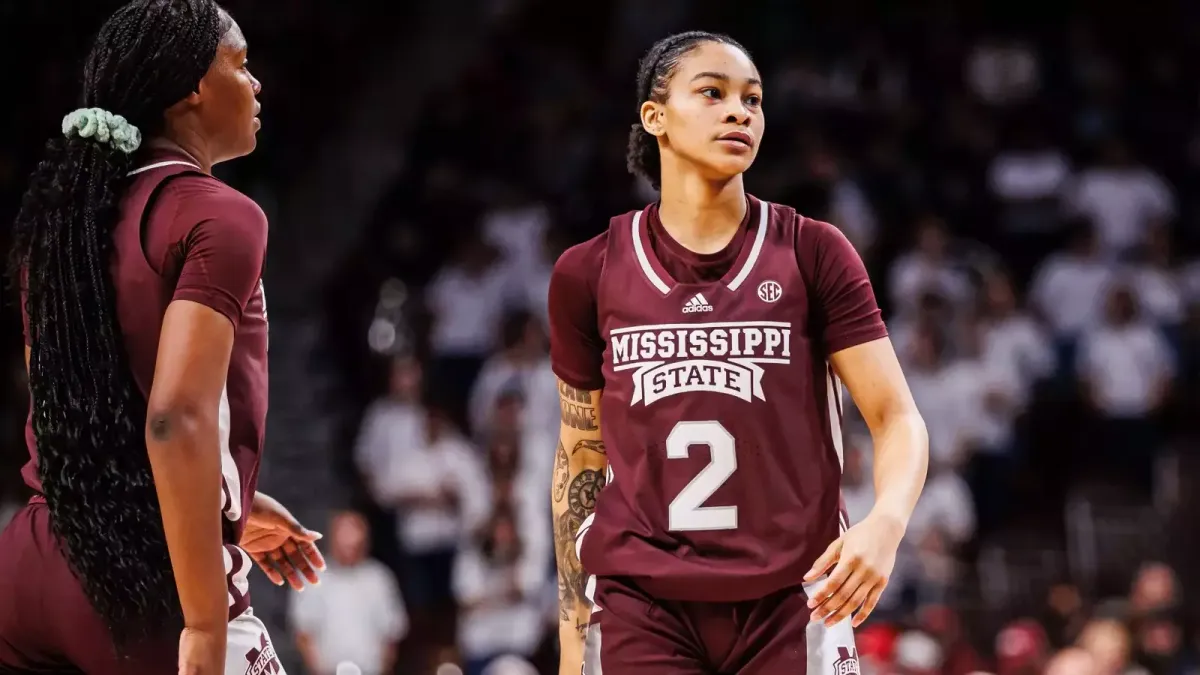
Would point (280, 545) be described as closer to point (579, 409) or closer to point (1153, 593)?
point (579, 409)

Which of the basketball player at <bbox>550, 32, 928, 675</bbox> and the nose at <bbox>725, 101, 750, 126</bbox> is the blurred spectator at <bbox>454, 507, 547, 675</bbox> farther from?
the nose at <bbox>725, 101, 750, 126</bbox>

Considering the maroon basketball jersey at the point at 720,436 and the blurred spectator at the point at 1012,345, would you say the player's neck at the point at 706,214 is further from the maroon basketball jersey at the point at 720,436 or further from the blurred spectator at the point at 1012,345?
the blurred spectator at the point at 1012,345

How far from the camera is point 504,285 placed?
1226 cm

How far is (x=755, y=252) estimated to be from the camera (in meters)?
4.12

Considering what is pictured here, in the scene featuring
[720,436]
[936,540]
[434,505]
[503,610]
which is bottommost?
[503,610]

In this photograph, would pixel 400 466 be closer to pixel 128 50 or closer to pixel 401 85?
pixel 401 85

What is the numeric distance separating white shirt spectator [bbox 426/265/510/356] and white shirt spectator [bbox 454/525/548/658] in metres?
2.19

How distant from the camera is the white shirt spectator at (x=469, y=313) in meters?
12.1

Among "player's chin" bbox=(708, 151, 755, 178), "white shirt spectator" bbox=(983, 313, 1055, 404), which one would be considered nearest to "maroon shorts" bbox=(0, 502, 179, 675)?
"player's chin" bbox=(708, 151, 755, 178)

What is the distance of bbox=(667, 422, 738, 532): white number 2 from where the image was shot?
3.92 meters

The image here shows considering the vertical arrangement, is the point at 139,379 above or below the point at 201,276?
below

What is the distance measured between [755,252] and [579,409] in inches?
24.9

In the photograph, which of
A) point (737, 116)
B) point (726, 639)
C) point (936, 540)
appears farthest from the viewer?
point (936, 540)

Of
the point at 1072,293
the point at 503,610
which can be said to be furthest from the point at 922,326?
the point at 503,610
